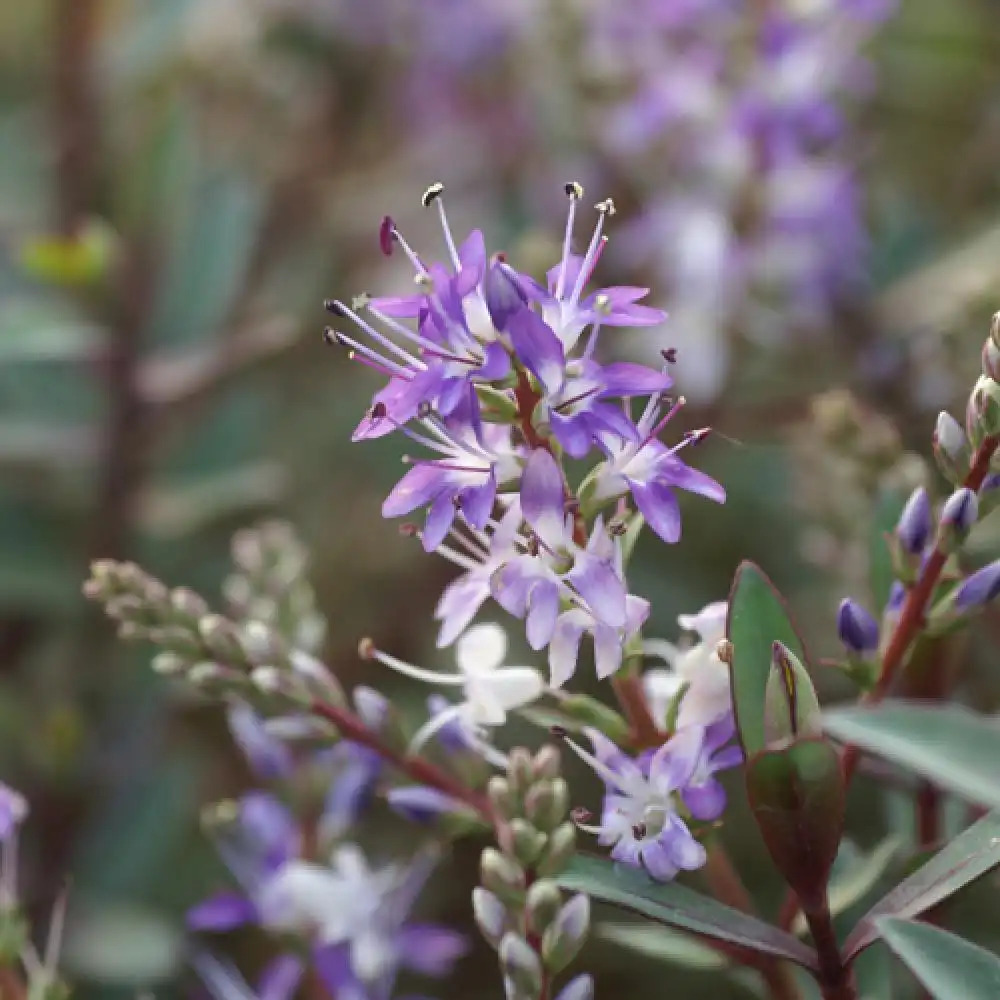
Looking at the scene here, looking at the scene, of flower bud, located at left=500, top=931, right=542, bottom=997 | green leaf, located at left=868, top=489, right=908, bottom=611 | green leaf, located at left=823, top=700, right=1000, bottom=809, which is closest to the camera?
green leaf, located at left=823, top=700, right=1000, bottom=809

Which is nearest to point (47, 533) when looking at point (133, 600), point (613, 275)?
point (613, 275)

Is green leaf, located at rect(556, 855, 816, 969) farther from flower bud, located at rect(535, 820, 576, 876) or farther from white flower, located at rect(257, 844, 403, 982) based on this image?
white flower, located at rect(257, 844, 403, 982)

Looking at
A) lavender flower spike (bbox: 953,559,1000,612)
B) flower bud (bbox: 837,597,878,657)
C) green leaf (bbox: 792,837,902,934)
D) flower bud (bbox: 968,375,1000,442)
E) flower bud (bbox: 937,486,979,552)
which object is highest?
flower bud (bbox: 968,375,1000,442)

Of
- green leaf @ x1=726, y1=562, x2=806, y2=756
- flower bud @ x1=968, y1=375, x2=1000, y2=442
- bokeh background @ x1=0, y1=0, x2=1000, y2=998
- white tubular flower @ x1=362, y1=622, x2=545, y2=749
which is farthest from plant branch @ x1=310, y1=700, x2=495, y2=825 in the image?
bokeh background @ x1=0, y1=0, x2=1000, y2=998

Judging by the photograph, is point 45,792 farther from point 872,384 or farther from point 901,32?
point 901,32

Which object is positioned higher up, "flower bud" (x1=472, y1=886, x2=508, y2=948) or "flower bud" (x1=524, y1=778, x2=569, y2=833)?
"flower bud" (x1=524, y1=778, x2=569, y2=833)

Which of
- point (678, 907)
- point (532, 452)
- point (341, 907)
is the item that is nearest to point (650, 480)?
point (532, 452)

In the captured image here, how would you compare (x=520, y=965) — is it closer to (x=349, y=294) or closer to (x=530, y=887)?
(x=530, y=887)
